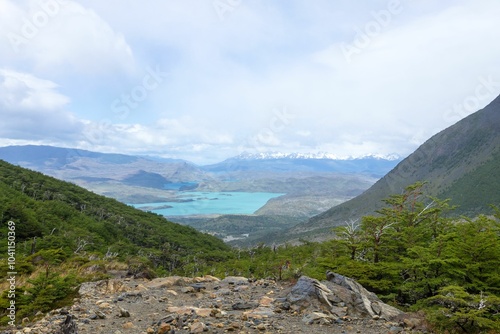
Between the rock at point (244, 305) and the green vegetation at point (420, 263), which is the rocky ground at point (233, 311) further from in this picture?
the green vegetation at point (420, 263)

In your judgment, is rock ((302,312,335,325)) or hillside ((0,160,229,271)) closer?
rock ((302,312,335,325))

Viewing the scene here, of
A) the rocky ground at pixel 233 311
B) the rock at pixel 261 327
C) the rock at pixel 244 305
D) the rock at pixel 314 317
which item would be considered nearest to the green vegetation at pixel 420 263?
the rocky ground at pixel 233 311

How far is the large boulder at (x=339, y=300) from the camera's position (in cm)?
1145

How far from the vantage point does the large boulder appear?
11.5 meters

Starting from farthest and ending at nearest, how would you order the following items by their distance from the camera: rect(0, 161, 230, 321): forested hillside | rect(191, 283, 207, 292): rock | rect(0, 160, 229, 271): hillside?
rect(0, 160, 229, 271): hillside, rect(0, 161, 230, 321): forested hillside, rect(191, 283, 207, 292): rock

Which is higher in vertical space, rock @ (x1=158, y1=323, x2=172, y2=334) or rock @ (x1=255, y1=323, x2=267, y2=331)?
rock @ (x1=255, y1=323, x2=267, y2=331)

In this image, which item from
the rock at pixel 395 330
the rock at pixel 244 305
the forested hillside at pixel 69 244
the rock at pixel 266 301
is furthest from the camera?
the forested hillside at pixel 69 244

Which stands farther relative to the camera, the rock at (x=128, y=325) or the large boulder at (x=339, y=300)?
the large boulder at (x=339, y=300)

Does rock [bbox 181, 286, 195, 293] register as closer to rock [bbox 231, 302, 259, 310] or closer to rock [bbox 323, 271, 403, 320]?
rock [bbox 231, 302, 259, 310]

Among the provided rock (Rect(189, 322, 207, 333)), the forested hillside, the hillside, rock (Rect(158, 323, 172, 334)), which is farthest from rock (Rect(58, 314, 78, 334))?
the hillside

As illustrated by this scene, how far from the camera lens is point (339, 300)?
12.1 metres

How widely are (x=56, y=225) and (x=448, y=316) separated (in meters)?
72.9

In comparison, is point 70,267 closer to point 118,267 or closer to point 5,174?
point 118,267

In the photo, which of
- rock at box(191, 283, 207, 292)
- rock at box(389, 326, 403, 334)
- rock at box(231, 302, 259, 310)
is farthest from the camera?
rock at box(191, 283, 207, 292)
